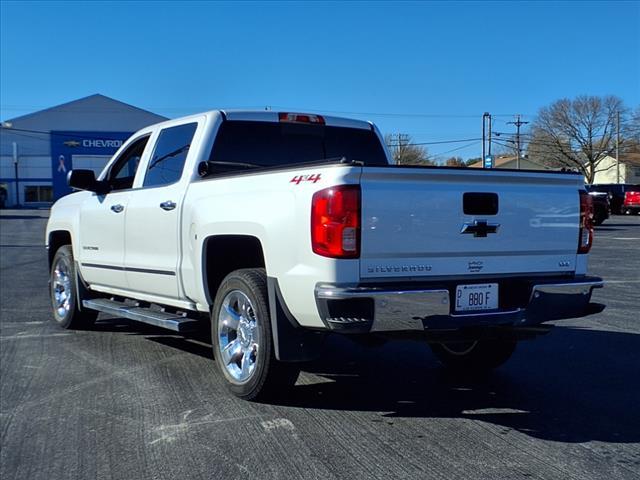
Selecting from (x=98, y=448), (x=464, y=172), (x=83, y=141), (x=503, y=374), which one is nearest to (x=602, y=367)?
(x=503, y=374)

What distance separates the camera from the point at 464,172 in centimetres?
457

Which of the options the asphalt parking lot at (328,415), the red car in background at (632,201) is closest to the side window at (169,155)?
the asphalt parking lot at (328,415)

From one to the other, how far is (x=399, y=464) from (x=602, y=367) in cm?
307

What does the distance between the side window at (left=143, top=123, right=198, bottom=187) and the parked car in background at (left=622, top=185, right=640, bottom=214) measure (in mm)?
42897

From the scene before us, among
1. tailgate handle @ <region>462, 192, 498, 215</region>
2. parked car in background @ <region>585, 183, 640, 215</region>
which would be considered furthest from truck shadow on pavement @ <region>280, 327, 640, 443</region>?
parked car in background @ <region>585, 183, 640, 215</region>

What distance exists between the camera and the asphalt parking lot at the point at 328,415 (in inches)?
156

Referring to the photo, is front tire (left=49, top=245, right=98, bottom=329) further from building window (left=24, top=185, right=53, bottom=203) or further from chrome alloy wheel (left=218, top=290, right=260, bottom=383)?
building window (left=24, top=185, right=53, bottom=203)

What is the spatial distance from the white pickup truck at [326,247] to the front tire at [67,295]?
1500mm

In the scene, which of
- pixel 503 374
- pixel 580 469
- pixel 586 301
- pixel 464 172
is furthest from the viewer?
pixel 503 374

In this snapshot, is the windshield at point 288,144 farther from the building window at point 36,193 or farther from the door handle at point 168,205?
the building window at point 36,193

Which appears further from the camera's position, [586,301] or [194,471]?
[586,301]

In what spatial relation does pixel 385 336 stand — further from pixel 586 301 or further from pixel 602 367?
pixel 602 367

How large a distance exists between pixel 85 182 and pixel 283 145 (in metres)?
2.17

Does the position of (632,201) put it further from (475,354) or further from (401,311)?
(401,311)
